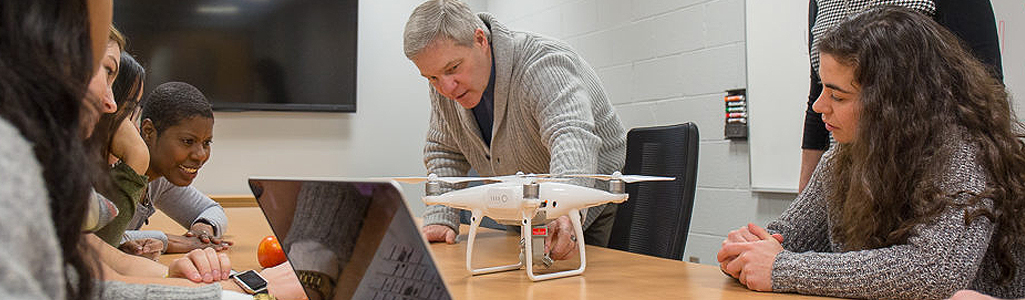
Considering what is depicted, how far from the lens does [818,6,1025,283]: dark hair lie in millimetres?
1045

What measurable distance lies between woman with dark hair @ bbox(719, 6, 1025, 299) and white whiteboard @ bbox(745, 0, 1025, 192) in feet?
5.27

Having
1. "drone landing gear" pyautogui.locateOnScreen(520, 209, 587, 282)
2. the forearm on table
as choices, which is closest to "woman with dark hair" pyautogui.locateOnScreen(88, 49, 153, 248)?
the forearm on table

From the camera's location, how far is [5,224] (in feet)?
1.11

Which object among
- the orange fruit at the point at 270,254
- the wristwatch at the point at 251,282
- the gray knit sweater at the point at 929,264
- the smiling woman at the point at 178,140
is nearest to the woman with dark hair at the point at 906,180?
the gray knit sweater at the point at 929,264

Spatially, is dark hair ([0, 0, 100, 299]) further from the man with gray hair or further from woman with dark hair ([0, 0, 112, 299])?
the man with gray hair

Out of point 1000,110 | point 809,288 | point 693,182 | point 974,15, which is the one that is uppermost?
point 974,15

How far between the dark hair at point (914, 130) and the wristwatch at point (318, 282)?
76cm

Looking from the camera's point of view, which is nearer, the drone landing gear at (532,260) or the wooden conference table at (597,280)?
the wooden conference table at (597,280)

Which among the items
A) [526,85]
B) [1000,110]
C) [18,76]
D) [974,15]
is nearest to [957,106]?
[1000,110]

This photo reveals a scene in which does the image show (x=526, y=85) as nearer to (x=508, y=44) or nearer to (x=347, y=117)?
(x=508, y=44)

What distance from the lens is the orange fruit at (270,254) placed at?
141cm

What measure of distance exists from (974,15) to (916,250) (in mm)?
733

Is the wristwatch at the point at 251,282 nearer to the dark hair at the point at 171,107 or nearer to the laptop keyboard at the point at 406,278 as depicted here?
the laptop keyboard at the point at 406,278

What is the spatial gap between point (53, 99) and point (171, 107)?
1772mm
